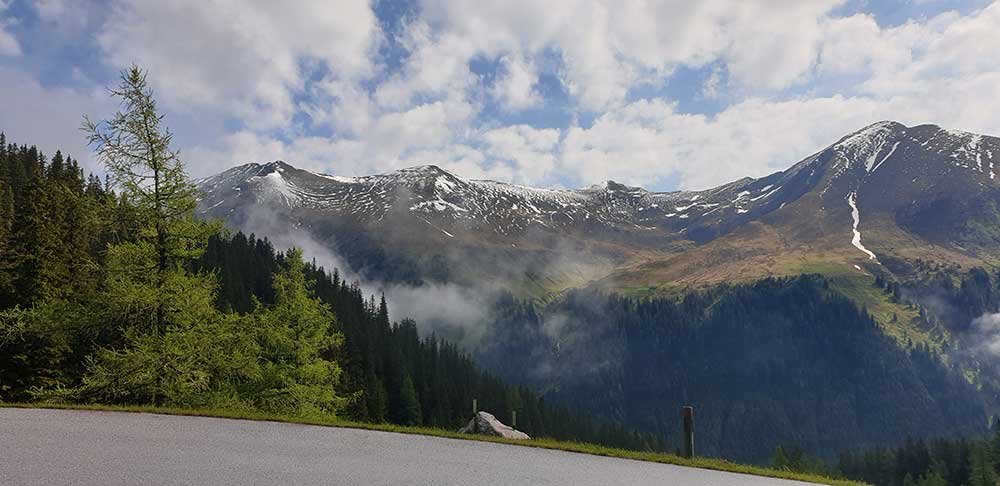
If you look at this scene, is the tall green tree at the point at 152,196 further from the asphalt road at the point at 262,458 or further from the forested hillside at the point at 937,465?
the forested hillside at the point at 937,465

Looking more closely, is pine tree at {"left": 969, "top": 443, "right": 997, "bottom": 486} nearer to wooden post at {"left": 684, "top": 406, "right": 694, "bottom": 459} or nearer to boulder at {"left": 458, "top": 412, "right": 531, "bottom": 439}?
boulder at {"left": 458, "top": 412, "right": 531, "bottom": 439}

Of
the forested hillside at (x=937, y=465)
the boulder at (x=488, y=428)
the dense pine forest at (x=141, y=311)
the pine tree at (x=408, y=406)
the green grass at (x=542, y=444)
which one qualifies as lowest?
the forested hillside at (x=937, y=465)

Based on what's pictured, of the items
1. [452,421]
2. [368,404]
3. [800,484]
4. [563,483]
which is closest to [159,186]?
[563,483]

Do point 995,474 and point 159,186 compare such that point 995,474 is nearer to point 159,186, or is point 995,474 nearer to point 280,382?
point 280,382

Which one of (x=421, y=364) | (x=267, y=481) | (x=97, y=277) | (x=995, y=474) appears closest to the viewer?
(x=267, y=481)

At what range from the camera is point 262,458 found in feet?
41.5

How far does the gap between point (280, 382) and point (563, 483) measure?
21.0m

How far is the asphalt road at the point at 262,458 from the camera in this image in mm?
10875

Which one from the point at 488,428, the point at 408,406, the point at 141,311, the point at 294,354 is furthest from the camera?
the point at 408,406

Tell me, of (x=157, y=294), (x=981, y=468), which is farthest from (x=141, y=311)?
(x=981, y=468)

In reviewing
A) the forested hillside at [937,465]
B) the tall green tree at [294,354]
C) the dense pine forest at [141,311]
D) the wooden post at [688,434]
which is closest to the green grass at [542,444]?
the wooden post at [688,434]

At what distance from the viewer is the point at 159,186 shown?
2227cm

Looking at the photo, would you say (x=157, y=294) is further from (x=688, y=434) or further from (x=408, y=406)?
(x=408, y=406)

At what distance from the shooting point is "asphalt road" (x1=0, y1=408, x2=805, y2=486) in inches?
428
